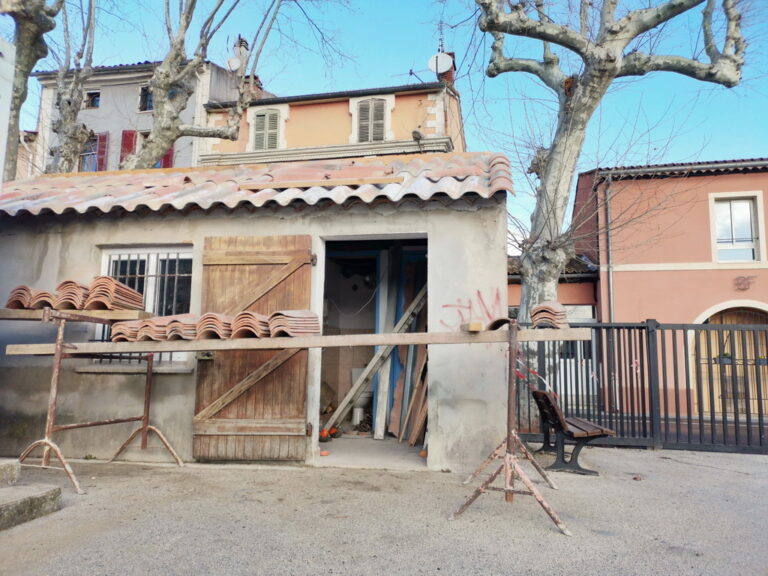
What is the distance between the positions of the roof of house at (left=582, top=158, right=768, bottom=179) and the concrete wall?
10.7 metres

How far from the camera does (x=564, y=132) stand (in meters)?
9.63

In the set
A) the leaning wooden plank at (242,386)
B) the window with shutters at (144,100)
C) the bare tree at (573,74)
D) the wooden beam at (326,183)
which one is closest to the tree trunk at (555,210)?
the bare tree at (573,74)

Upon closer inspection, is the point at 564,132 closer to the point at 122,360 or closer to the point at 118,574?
the point at 122,360

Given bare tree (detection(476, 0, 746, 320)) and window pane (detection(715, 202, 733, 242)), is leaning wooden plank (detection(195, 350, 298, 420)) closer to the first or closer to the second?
bare tree (detection(476, 0, 746, 320))

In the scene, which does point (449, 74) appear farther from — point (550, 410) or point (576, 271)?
point (550, 410)

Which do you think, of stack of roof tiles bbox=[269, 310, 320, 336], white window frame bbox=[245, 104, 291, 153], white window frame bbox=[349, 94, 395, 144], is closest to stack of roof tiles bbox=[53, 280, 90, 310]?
stack of roof tiles bbox=[269, 310, 320, 336]

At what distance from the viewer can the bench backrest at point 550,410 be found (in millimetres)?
5898

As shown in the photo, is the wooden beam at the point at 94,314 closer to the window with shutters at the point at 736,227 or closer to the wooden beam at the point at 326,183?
the wooden beam at the point at 326,183

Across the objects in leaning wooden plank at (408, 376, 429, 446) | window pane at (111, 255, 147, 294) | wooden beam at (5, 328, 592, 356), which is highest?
window pane at (111, 255, 147, 294)

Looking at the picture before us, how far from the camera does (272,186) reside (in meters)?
6.78

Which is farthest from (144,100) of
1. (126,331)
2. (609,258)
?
(126,331)

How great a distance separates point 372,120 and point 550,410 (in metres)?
15.0

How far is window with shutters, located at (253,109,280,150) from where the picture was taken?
1970 centimetres

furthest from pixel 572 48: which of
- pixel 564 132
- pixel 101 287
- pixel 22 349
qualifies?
pixel 22 349
